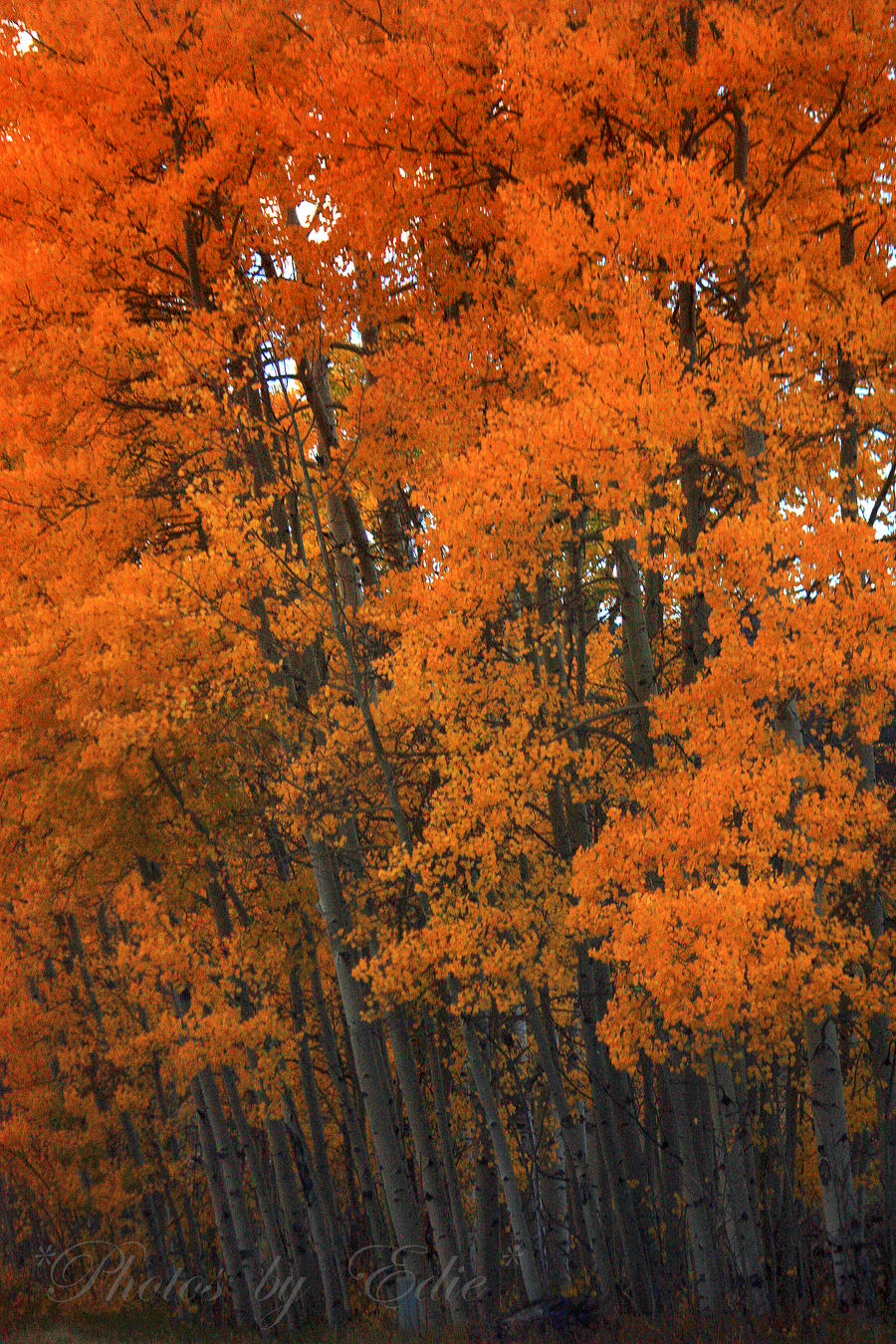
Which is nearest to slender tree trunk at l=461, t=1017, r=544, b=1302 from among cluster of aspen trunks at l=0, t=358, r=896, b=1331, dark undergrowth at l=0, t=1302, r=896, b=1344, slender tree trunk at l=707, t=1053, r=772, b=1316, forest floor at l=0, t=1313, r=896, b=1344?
cluster of aspen trunks at l=0, t=358, r=896, b=1331

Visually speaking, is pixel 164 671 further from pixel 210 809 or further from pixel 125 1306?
pixel 125 1306

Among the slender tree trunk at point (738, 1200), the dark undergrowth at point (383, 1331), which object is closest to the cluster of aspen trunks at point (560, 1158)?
the slender tree trunk at point (738, 1200)

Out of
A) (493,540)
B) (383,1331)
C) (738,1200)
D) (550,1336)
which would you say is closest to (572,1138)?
(383,1331)

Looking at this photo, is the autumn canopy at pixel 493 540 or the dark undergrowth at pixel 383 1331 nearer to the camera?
the dark undergrowth at pixel 383 1331

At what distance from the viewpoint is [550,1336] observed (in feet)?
22.8

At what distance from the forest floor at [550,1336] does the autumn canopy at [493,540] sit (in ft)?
2.41

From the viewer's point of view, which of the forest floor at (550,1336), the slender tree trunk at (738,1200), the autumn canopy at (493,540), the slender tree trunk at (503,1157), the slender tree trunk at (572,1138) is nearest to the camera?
the forest floor at (550,1336)

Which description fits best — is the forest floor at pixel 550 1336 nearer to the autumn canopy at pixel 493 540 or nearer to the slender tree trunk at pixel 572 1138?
the autumn canopy at pixel 493 540

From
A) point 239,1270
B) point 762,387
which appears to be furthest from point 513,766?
point 239,1270

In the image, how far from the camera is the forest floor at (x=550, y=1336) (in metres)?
5.79

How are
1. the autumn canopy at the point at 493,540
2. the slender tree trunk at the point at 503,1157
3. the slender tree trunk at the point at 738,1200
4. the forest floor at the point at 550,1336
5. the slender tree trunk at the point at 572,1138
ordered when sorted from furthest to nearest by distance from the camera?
the slender tree trunk at the point at 572,1138
the slender tree trunk at the point at 503,1157
the slender tree trunk at the point at 738,1200
the autumn canopy at the point at 493,540
the forest floor at the point at 550,1336

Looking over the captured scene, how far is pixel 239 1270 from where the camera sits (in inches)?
471

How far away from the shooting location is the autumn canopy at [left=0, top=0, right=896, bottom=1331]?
20.6ft

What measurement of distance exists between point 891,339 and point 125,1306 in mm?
14696
